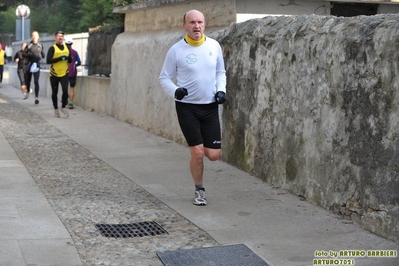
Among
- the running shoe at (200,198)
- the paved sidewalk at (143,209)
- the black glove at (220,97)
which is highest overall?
the black glove at (220,97)

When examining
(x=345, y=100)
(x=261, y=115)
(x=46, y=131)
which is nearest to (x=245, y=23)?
(x=261, y=115)

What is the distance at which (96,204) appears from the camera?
7328 millimetres

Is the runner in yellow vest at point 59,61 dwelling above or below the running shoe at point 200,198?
above

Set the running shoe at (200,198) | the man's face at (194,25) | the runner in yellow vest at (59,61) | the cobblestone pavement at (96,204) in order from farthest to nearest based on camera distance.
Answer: the runner in yellow vest at (59,61)
the running shoe at (200,198)
the man's face at (194,25)
the cobblestone pavement at (96,204)

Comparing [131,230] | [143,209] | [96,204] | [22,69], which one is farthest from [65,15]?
[131,230]

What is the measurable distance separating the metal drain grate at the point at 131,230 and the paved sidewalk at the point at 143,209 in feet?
0.35

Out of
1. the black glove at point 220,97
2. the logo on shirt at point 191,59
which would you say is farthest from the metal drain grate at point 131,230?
the logo on shirt at point 191,59

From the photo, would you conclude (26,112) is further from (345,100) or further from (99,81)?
(345,100)

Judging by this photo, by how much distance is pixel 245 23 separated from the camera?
9227 mm

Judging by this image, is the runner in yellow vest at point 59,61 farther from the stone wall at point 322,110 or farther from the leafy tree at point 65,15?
the stone wall at point 322,110

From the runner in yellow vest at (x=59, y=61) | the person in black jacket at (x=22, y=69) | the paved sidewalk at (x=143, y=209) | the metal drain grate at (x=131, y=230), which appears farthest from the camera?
the person in black jacket at (x=22, y=69)

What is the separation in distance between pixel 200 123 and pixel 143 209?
0.95 meters

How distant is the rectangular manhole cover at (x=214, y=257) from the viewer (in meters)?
5.45

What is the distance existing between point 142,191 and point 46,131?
216 inches
